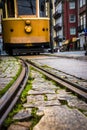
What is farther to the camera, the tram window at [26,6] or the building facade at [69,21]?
the building facade at [69,21]

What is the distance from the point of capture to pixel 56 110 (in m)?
4.56

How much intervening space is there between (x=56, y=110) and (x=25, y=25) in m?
21.8

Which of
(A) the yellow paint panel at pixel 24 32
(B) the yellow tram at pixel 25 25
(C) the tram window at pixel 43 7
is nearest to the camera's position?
(B) the yellow tram at pixel 25 25

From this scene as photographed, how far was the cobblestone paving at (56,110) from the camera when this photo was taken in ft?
12.1

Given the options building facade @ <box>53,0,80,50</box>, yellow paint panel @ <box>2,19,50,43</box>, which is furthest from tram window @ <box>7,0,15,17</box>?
building facade @ <box>53,0,80,50</box>

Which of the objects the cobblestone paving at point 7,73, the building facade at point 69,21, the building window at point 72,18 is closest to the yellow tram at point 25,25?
the cobblestone paving at point 7,73

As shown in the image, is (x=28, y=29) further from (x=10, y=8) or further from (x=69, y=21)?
(x=69, y=21)

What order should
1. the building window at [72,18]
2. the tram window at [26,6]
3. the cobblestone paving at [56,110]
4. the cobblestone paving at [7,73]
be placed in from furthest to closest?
1. the building window at [72,18]
2. the tram window at [26,6]
3. the cobblestone paving at [7,73]
4. the cobblestone paving at [56,110]

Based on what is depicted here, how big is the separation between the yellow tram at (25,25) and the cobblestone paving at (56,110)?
63.7 ft

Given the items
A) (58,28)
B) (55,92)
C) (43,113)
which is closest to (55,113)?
(43,113)

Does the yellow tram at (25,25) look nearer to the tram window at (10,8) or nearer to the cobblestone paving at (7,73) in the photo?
the tram window at (10,8)

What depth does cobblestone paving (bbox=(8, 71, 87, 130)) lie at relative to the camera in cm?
369

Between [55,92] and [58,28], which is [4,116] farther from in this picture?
[58,28]

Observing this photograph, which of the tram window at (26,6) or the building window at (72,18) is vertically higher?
the building window at (72,18)
